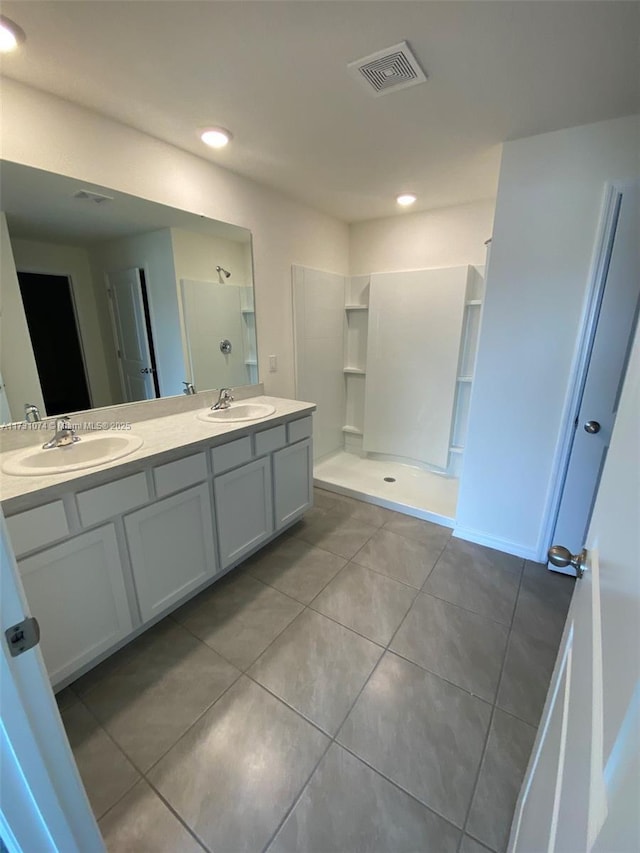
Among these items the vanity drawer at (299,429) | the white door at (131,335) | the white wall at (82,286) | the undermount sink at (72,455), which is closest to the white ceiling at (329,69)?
the white wall at (82,286)

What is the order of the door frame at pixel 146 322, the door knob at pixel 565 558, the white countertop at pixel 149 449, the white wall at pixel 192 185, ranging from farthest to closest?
the door frame at pixel 146 322, the white wall at pixel 192 185, the white countertop at pixel 149 449, the door knob at pixel 565 558

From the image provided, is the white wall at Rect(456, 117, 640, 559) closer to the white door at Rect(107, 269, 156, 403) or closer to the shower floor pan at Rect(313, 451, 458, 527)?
the shower floor pan at Rect(313, 451, 458, 527)

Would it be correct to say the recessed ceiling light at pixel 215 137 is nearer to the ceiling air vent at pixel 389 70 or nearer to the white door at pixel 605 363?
the ceiling air vent at pixel 389 70

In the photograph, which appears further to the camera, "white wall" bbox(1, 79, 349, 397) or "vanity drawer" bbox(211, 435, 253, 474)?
"vanity drawer" bbox(211, 435, 253, 474)

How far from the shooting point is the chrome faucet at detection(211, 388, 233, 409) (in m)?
2.27

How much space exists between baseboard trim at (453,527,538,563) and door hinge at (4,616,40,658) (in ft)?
7.81

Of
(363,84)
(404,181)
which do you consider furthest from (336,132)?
(404,181)

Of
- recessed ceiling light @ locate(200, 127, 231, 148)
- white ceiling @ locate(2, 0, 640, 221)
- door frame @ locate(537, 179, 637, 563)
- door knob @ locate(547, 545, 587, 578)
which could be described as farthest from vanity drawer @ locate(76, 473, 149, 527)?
door frame @ locate(537, 179, 637, 563)

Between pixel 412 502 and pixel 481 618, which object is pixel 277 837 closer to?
pixel 481 618

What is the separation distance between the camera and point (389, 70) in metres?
1.34

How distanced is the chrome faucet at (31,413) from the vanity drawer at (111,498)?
1.80 ft

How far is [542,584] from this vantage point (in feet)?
6.68

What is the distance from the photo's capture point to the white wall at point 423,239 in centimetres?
283

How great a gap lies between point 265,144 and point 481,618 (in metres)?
2.69
